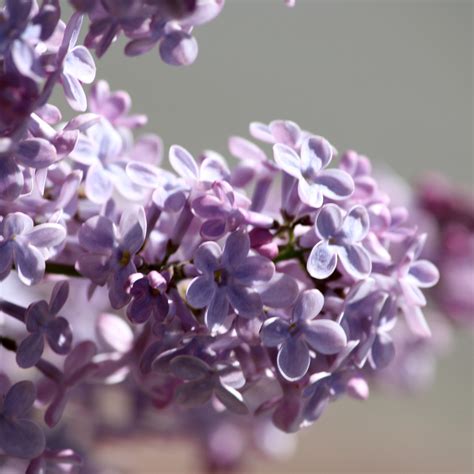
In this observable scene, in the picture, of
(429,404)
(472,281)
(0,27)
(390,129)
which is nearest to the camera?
(0,27)

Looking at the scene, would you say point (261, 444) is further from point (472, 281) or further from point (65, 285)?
point (65, 285)

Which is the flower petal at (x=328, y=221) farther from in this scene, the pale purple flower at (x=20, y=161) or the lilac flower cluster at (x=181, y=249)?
the pale purple flower at (x=20, y=161)

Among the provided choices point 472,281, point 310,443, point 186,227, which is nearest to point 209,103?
point 310,443

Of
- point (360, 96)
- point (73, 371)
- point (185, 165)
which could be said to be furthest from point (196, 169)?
point (360, 96)

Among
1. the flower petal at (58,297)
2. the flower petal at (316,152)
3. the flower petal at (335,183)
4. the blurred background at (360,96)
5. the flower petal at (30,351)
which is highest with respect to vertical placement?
the flower petal at (316,152)

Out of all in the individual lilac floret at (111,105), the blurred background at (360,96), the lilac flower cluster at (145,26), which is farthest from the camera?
the blurred background at (360,96)

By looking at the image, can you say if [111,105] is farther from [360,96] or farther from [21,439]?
[360,96]

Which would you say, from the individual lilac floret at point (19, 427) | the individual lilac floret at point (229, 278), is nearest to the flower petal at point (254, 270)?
the individual lilac floret at point (229, 278)
